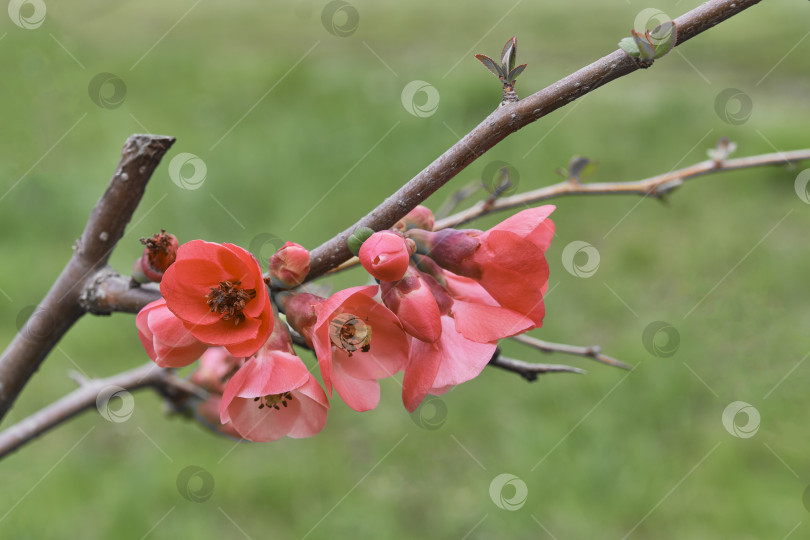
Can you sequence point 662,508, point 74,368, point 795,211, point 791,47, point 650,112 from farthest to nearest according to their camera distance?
1. point 791,47
2. point 650,112
3. point 795,211
4. point 74,368
5. point 662,508

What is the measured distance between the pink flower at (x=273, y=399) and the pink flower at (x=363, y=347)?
0.07 feet

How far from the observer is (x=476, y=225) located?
2225 millimetres

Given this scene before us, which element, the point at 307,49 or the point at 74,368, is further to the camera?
the point at 307,49

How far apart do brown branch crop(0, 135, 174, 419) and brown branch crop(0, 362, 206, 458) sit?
19 centimetres

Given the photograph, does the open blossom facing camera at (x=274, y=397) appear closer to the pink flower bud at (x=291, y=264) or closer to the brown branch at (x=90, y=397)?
the pink flower bud at (x=291, y=264)

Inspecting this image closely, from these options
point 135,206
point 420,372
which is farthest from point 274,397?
point 135,206

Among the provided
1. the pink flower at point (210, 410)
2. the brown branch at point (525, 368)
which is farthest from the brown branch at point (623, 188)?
the pink flower at point (210, 410)

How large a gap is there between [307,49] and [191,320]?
3944 mm

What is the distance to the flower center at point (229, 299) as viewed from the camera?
452 millimetres

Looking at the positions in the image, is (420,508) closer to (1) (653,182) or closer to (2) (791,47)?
(1) (653,182)

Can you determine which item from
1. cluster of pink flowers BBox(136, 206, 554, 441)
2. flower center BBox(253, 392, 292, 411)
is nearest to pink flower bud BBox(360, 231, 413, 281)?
cluster of pink flowers BBox(136, 206, 554, 441)

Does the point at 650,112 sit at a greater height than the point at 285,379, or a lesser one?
greater

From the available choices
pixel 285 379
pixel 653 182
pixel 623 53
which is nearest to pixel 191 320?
pixel 285 379

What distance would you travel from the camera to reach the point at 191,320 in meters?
0.44
